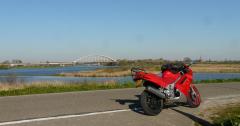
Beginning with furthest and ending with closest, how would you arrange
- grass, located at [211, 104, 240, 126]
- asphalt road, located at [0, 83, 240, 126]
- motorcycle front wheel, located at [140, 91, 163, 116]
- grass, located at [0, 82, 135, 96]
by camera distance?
grass, located at [0, 82, 135, 96] < motorcycle front wheel, located at [140, 91, 163, 116] < asphalt road, located at [0, 83, 240, 126] < grass, located at [211, 104, 240, 126]

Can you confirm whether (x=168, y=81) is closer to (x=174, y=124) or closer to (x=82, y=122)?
(x=174, y=124)

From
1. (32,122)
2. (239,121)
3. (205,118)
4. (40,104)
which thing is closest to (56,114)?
(32,122)

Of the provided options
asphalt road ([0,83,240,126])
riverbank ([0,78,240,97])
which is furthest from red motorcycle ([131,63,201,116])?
riverbank ([0,78,240,97])

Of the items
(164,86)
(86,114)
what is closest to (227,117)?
(164,86)

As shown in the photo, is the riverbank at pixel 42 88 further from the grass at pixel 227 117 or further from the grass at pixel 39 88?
the grass at pixel 227 117

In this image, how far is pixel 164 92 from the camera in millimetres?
8883

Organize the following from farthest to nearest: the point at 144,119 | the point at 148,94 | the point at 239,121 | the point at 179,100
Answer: the point at 179,100, the point at 148,94, the point at 144,119, the point at 239,121

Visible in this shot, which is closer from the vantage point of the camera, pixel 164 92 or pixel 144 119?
pixel 144 119

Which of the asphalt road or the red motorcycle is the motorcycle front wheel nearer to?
the red motorcycle

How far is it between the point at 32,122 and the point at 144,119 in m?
2.37

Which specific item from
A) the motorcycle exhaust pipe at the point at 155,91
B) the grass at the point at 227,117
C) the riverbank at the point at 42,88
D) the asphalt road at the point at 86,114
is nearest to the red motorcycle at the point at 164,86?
the motorcycle exhaust pipe at the point at 155,91

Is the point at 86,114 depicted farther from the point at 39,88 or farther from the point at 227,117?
the point at 39,88

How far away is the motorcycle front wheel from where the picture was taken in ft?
28.1

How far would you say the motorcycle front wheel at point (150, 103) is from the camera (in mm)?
8551
